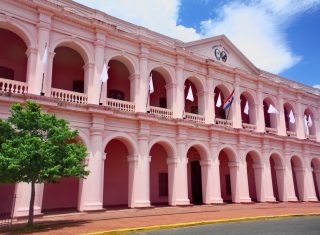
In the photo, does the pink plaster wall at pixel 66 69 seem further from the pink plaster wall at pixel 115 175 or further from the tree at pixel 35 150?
the tree at pixel 35 150

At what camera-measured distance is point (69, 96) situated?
1421cm

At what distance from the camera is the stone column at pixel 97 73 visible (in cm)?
1475

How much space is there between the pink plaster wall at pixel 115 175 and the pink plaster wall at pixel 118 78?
3130mm

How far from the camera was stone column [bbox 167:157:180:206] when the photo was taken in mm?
16359

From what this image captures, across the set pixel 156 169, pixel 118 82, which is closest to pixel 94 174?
pixel 156 169

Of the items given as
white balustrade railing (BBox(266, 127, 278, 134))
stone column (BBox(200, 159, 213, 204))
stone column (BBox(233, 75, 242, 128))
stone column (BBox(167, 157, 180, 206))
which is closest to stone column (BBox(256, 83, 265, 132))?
white balustrade railing (BBox(266, 127, 278, 134))

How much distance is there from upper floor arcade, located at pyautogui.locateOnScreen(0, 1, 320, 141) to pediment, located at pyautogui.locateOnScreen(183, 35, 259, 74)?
0.23ft

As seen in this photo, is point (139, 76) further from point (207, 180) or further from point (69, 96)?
point (207, 180)

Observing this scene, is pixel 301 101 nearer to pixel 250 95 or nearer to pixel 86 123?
pixel 250 95

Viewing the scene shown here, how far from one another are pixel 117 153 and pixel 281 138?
38.0 feet

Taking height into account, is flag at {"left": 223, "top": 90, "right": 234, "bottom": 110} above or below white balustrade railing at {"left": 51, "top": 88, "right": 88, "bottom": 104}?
above

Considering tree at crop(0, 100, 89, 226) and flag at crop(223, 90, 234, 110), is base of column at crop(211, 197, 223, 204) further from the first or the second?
tree at crop(0, 100, 89, 226)

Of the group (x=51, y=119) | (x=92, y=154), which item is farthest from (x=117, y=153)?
(x=51, y=119)

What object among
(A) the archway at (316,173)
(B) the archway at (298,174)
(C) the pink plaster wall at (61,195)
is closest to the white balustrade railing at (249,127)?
(B) the archway at (298,174)
